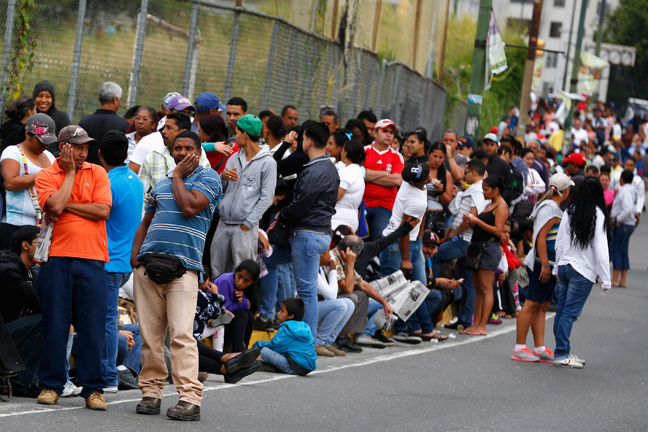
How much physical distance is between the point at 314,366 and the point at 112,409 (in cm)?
284

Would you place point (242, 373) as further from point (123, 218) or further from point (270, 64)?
point (270, 64)

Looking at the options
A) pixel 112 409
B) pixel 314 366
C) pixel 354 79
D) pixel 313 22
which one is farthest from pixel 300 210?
pixel 354 79

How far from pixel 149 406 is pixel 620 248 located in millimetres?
15715

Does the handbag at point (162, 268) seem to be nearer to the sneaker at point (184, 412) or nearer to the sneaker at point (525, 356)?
the sneaker at point (184, 412)

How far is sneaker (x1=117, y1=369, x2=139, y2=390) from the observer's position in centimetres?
870

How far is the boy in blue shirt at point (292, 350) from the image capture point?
996 centimetres

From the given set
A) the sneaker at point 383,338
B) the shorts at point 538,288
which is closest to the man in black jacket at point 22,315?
the sneaker at point 383,338

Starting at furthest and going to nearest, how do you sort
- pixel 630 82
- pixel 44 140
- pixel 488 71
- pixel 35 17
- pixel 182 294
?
pixel 630 82
pixel 488 71
pixel 35 17
pixel 44 140
pixel 182 294

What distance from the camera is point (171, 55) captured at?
44.3ft

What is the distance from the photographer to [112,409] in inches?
298

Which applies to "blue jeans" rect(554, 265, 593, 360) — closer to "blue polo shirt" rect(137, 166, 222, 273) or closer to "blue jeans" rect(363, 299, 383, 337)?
"blue jeans" rect(363, 299, 383, 337)

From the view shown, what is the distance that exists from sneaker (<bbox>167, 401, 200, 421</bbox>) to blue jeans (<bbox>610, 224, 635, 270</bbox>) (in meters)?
15.4

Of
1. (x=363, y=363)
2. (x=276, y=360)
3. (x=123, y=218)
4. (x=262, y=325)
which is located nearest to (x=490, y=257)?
(x=363, y=363)

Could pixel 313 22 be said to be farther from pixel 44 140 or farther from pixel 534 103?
pixel 534 103
